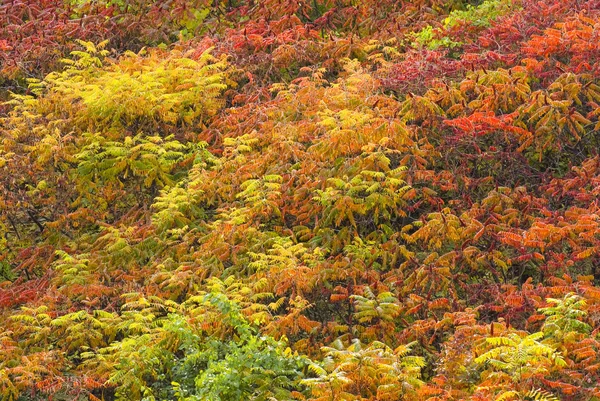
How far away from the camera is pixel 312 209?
33.3ft

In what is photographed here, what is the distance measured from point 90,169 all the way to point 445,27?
5.37 m

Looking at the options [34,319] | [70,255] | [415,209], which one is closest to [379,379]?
[415,209]

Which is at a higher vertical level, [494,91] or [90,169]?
[494,91]

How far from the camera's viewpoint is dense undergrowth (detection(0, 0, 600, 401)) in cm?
812

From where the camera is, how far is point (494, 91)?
1066cm

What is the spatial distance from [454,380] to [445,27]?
6.76 metres

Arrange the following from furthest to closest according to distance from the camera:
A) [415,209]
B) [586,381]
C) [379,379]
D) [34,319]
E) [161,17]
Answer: [161,17] < [415,209] < [34,319] < [379,379] < [586,381]

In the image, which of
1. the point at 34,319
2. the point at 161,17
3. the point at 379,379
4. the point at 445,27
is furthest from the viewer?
the point at 161,17

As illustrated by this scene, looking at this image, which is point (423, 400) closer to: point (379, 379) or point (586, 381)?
point (379, 379)

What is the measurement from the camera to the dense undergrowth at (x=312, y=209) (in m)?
8.12

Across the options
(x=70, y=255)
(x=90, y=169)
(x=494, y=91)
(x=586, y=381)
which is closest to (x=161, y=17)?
(x=90, y=169)

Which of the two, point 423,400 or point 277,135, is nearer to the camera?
point 423,400

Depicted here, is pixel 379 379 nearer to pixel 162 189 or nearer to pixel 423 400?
pixel 423 400

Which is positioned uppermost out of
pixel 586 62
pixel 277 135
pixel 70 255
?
pixel 586 62
